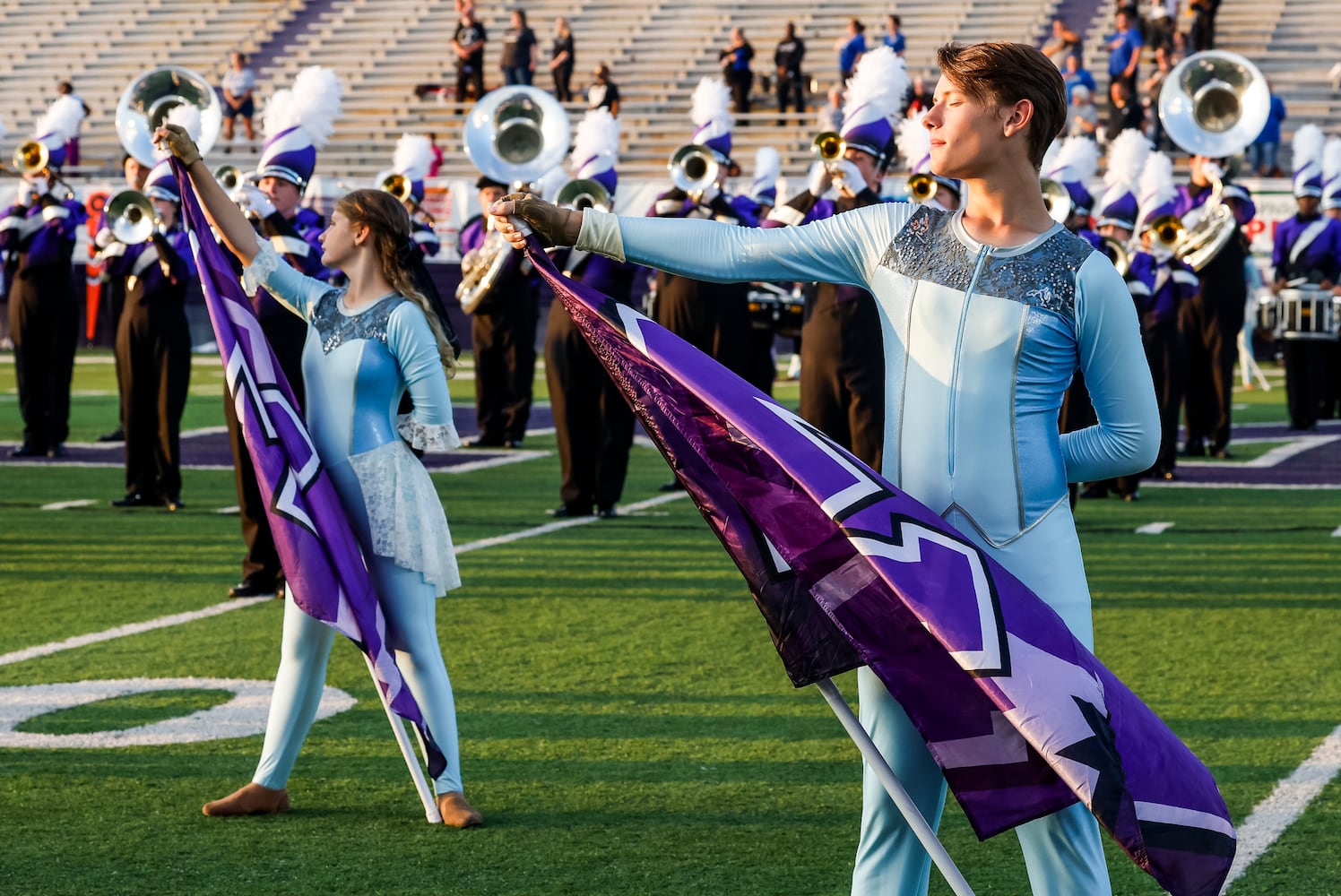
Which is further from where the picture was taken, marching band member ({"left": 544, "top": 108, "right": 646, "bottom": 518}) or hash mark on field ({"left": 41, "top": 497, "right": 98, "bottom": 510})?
hash mark on field ({"left": 41, "top": 497, "right": 98, "bottom": 510})

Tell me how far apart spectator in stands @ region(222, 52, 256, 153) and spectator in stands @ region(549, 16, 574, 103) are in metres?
4.49

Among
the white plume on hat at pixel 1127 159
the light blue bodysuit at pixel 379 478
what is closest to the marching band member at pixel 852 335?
the light blue bodysuit at pixel 379 478

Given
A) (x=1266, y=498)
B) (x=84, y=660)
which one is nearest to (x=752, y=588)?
(x=84, y=660)

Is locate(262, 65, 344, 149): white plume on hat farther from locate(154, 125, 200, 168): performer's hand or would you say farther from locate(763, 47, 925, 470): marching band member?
locate(154, 125, 200, 168): performer's hand

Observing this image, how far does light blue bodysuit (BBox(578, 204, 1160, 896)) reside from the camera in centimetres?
293

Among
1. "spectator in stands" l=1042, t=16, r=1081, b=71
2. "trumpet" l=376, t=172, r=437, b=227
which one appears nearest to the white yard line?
"trumpet" l=376, t=172, r=437, b=227

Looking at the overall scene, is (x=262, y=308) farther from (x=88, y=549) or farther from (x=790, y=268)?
(x=790, y=268)

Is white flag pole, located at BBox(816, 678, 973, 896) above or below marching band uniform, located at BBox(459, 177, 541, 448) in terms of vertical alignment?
→ above

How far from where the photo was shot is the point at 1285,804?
473 centimetres

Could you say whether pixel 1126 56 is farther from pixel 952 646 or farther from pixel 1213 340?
pixel 952 646

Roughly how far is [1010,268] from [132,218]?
840 cm

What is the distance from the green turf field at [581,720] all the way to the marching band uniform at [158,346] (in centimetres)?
50

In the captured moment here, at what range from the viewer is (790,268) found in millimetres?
3121

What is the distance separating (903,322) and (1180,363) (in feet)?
32.1
